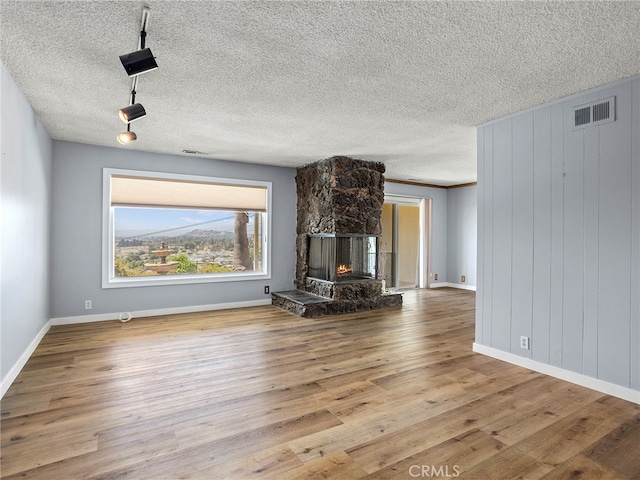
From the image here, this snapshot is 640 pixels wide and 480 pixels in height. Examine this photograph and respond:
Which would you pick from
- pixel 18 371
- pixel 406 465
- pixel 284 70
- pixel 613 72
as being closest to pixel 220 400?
pixel 406 465

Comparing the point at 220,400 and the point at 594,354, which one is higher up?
the point at 594,354

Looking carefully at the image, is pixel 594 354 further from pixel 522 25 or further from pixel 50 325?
pixel 50 325

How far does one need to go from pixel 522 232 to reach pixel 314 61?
2.40 metres

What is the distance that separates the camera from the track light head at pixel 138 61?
202cm

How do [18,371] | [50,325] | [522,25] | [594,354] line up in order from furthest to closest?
[50,325]
[18,371]
[594,354]
[522,25]

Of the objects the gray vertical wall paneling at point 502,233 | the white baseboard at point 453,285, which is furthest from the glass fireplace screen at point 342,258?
the white baseboard at point 453,285

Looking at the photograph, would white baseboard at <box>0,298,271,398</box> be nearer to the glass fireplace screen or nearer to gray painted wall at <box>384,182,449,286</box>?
the glass fireplace screen

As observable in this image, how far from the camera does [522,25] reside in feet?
6.60

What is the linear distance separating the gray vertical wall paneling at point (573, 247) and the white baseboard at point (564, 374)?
7 centimetres

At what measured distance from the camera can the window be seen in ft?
16.7

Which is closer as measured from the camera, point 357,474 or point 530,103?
point 357,474

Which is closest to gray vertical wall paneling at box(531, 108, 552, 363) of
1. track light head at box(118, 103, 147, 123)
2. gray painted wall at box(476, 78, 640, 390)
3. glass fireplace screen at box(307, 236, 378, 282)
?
gray painted wall at box(476, 78, 640, 390)

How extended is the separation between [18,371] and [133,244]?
2539 mm

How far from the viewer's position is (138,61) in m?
2.04
